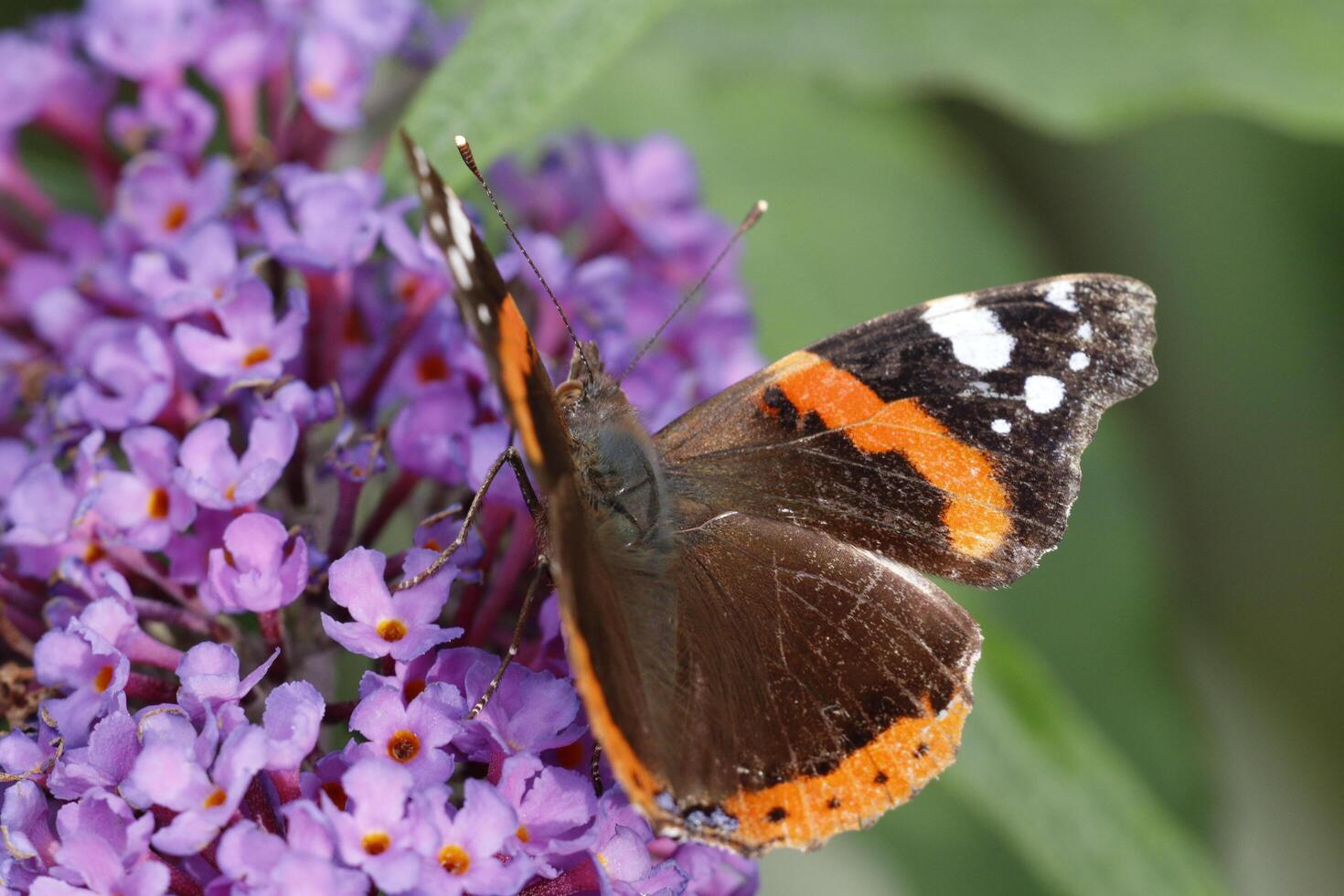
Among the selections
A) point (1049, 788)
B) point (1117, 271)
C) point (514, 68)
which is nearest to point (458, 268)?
point (514, 68)

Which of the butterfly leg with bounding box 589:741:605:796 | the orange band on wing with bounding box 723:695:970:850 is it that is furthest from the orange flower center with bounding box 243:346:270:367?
the orange band on wing with bounding box 723:695:970:850

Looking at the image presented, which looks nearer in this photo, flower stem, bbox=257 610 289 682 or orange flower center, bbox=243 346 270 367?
flower stem, bbox=257 610 289 682

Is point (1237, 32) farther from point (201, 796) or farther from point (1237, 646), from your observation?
point (201, 796)

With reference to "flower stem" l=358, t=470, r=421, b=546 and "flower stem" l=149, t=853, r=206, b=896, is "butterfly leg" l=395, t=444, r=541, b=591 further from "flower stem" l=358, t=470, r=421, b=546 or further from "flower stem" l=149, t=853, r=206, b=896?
"flower stem" l=149, t=853, r=206, b=896

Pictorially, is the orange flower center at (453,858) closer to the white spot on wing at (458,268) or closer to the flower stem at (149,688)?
the flower stem at (149,688)

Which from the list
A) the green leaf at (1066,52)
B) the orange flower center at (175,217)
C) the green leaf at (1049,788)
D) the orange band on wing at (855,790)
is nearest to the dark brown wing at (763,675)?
the orange band on wing at (855,790)

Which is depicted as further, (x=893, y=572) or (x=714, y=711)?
(x=893, y=572)

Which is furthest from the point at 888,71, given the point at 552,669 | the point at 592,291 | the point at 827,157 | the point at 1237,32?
the point at 552,669
